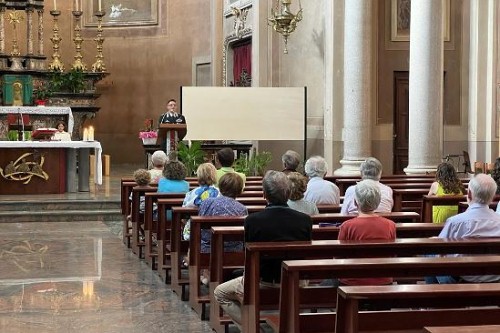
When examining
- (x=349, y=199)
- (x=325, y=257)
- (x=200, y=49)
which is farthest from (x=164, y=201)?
(x=200, y=49)

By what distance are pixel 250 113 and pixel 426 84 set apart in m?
3.99

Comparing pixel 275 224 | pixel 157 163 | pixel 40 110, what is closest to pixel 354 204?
pixel 275 224

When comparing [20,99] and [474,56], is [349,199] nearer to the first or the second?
[474,56]

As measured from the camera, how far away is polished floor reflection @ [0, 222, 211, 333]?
6.90 metres

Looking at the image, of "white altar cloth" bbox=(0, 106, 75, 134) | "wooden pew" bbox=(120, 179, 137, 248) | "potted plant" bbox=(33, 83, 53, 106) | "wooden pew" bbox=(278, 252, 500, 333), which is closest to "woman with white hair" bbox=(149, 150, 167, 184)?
"wooden pew" bbox=(120, 179, 137, 248)

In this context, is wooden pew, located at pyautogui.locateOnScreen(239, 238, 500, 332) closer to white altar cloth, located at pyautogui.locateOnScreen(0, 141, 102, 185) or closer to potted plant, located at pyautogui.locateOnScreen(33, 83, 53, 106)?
white altar cloth, located at pyautogui.locateOnScreen(0, 141, 102, 185)

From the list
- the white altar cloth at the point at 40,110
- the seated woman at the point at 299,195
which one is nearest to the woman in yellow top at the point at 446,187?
the seated woman at the point at 299,195

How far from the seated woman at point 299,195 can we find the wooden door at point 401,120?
33.2 feet

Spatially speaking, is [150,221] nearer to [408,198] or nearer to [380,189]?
[408,198]

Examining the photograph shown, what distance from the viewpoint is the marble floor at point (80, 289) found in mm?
6906

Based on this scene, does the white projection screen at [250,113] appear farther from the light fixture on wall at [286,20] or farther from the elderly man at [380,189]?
the elderly man at [380,189]

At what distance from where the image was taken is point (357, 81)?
14914 millimetres

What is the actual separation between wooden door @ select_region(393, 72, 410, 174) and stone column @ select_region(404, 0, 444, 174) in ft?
11.7

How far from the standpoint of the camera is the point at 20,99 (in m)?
19.9
